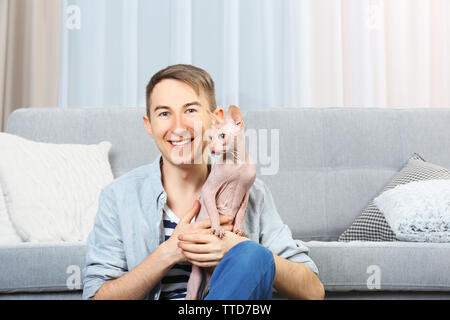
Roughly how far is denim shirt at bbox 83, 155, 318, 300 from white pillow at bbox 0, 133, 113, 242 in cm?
53

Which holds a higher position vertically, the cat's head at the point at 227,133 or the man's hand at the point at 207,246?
the cat's head at the point at 227,133

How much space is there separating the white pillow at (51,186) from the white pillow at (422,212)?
100 cm

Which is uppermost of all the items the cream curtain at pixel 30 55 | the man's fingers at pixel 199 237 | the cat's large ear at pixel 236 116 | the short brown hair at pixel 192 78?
the cream curtain at pixel 30 55

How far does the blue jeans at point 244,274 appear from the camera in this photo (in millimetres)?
806

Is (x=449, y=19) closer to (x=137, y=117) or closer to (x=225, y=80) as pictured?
(x=225, y=80)

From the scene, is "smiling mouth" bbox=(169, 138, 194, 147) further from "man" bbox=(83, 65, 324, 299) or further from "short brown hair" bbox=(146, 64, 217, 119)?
"short brown hair" bbox=(146, 64, 217, 119)

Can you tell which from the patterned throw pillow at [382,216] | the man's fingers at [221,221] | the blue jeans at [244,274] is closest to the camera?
the blue jeans at [244,274]

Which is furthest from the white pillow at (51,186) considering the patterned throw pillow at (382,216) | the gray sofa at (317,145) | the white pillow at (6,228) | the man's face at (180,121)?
the patterned throw pillow at (382,216)

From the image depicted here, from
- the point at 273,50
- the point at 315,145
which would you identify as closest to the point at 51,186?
the point at 315,145

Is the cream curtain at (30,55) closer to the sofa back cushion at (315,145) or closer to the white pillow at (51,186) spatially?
the sofa back cushion at (315,145)

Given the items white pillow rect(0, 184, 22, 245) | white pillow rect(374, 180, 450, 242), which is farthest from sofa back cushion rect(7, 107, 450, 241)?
white pillow rect(0, 184, 22, 245)

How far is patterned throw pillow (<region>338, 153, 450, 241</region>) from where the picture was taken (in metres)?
1.66

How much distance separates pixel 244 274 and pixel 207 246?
12 centimetres

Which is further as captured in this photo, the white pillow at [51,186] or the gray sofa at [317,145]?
the gray sofa at [317,145]
